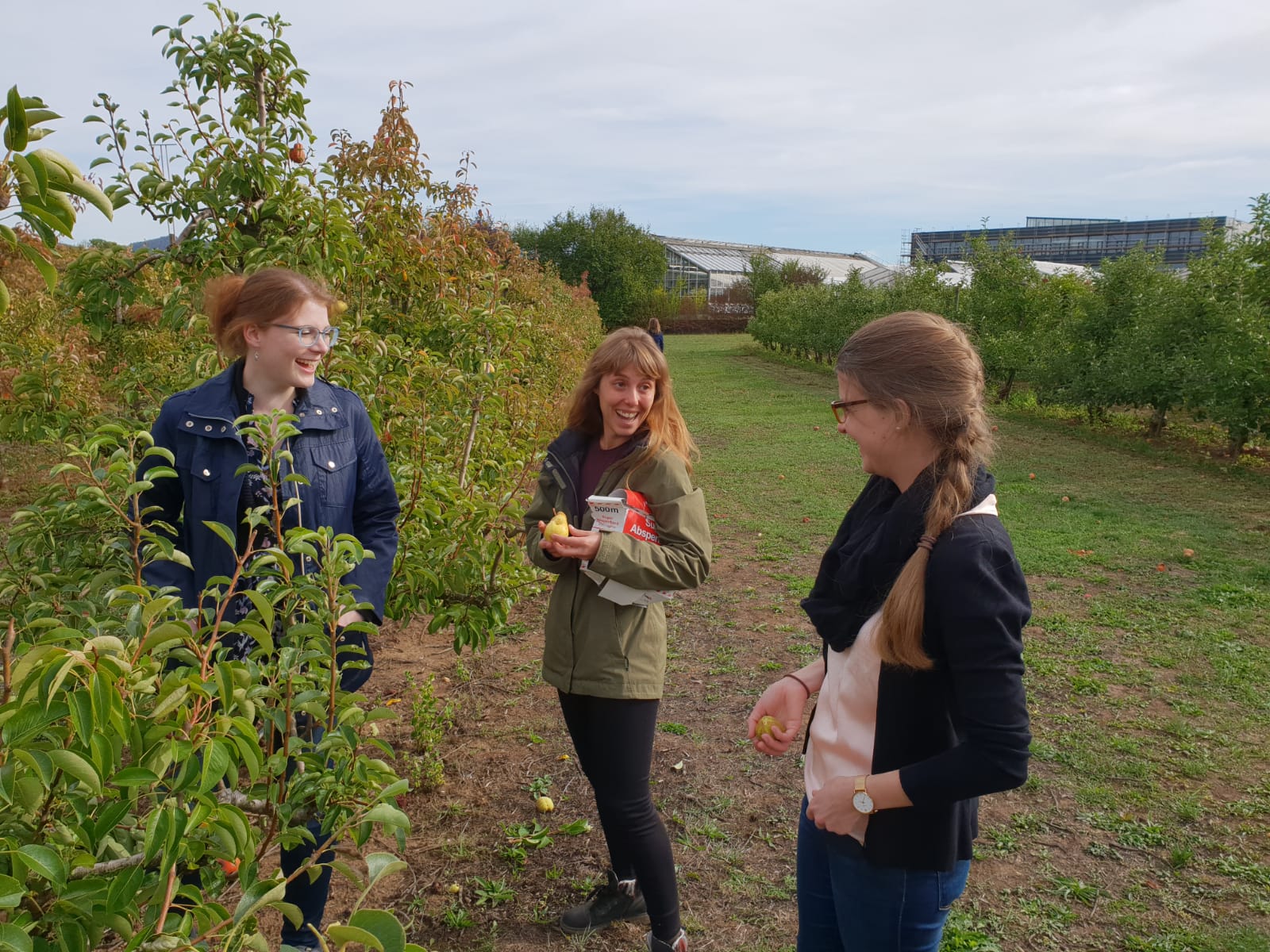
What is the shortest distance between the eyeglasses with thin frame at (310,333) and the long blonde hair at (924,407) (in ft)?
4.72

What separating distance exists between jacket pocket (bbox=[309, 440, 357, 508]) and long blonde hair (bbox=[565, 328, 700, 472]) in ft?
2.23

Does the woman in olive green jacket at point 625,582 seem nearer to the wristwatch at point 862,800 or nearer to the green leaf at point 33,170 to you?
the wristwatch at point 862,800

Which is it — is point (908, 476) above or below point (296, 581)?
above

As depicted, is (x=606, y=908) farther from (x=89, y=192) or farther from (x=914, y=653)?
(x=89, y=192)

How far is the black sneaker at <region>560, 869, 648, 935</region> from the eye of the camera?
2830 millimetres

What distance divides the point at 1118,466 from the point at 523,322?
9555 mm

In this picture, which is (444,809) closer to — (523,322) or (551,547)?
(551,547)

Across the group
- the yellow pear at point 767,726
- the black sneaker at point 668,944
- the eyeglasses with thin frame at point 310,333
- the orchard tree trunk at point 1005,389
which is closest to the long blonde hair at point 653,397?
the eyeglasses with thin frame at point 310,333

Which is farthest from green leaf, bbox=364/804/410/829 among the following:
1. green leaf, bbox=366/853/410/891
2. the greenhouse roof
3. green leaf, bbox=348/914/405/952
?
the greenhouse roof

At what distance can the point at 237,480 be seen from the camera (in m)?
2.25

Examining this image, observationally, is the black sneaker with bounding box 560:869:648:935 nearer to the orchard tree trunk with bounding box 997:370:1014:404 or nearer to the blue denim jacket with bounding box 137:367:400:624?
the blue denim jacket with bounding box 137:367:400:624

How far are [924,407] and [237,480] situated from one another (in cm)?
168

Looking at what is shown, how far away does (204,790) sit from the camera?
3.19 ft

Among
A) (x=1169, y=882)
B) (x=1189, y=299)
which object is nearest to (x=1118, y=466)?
(x=1189, y=299)
